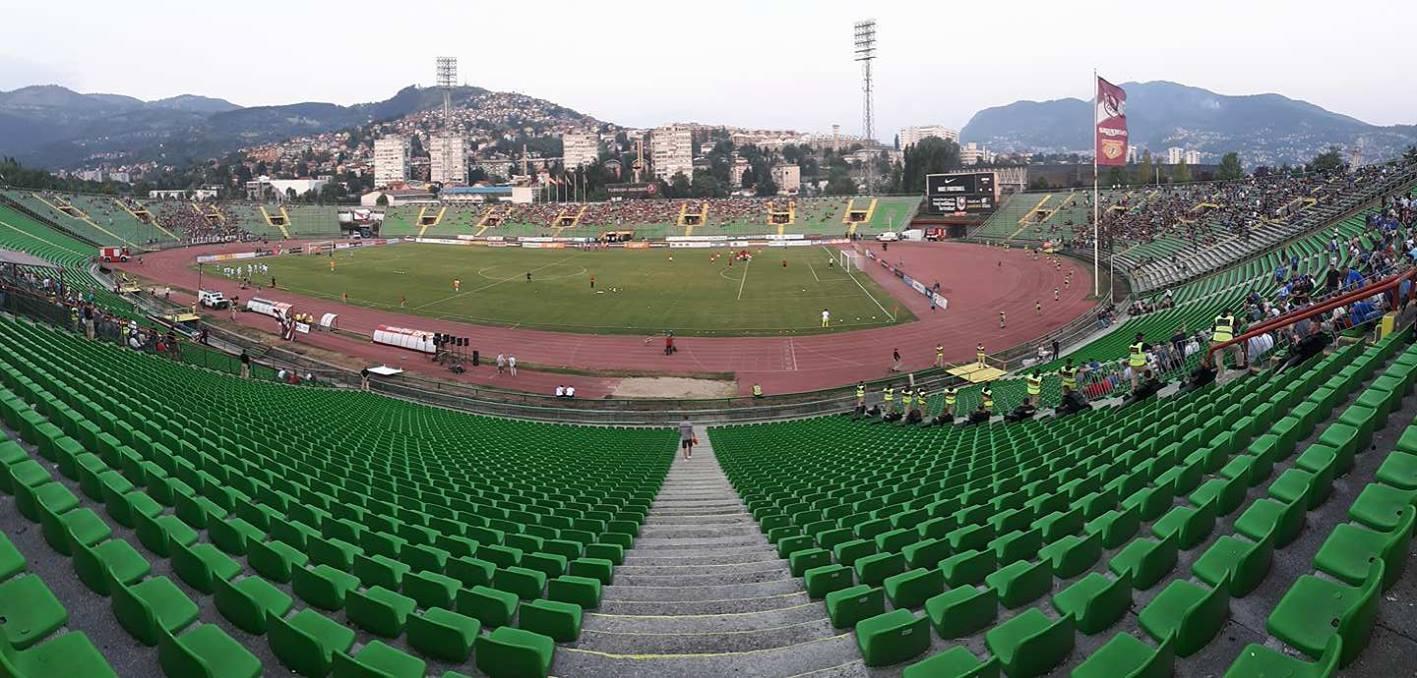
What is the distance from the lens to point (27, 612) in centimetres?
463

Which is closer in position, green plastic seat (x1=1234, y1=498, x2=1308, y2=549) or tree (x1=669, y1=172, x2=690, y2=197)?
green plastic seat (x1=1234, y1=498, x2=1308, y2=549)

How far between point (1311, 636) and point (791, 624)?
3722mm

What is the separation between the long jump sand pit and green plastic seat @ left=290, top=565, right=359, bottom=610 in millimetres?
25041

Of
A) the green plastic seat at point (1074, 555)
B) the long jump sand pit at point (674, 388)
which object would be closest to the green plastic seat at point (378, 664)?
the green plastic seat at point (1074, 555)

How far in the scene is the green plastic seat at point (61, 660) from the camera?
3846 mm

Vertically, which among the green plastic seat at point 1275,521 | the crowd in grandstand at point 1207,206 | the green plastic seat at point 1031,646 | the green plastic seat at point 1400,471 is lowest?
the green plastic seat at point 1031,646

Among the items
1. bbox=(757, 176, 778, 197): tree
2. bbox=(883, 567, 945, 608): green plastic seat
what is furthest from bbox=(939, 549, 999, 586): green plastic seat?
A: bbox=(757, 176, 778, 197): tree

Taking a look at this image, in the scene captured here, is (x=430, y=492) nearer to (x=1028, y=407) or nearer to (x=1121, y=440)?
(x=1121, y=440)

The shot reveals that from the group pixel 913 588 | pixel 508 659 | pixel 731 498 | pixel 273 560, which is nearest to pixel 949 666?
pixel 913 588

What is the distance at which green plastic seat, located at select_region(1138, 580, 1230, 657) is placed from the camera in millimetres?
4566

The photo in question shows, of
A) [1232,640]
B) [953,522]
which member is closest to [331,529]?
[953,522]

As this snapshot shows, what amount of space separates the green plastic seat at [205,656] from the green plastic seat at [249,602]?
0.51 meters

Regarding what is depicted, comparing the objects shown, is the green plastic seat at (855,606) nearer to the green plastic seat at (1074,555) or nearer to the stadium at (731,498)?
the stadium at (731,498)

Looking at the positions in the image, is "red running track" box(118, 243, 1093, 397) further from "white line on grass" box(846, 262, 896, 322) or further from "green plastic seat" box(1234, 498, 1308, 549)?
"green plastic seat" box(1234, 498, 1308, 549)
